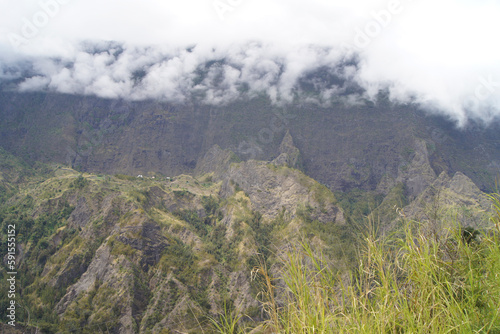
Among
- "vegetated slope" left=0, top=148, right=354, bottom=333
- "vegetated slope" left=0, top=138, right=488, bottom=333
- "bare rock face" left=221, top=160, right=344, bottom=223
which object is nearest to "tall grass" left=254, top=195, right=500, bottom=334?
"vegetated slope" left=0, top=138, right=488, bottom=333

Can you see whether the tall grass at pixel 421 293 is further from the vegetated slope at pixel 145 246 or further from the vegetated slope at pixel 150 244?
the vegetated slope at pixel 145 246

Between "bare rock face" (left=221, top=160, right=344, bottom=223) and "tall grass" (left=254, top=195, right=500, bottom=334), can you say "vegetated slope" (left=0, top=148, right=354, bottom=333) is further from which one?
"tall grass" (left=254, top=195, right=500, bottom=334)

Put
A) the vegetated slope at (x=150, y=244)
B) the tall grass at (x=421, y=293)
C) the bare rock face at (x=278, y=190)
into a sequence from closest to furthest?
the tall grass at (x=421, y=293) → the vegetated slope at (x=150, y=244) → the bare rock face at (x=278, y=190)

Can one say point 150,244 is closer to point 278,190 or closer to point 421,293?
point 278,190

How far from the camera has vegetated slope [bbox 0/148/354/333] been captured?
9325 centimetres

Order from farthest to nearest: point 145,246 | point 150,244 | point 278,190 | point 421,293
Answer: point 278,190
point 150,244
point 145,246
point 421,293

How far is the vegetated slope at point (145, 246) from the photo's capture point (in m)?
93.2

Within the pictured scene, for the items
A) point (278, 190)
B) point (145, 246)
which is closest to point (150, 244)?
point (145, 246)

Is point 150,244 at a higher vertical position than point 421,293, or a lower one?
lower

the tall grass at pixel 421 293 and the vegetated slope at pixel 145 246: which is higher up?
the tall grass at pixel 421 293

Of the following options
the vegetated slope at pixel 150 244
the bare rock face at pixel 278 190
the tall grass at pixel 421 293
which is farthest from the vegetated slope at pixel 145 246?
the tall grass at pixel 421 293

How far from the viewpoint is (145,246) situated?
109 m

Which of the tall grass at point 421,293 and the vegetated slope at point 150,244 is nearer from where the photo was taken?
the tall grass at point 421,293

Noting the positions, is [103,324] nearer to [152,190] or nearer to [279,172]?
[152,190]
